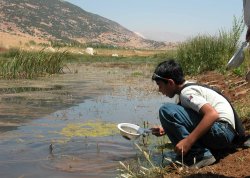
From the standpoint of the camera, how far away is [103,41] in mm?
132000

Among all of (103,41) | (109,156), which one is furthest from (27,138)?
(103,41)

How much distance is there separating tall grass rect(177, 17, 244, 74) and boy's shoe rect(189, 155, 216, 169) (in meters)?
10.0

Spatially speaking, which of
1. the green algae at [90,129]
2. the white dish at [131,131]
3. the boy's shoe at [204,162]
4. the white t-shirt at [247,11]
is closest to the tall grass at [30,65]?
the green algae at [90,129]

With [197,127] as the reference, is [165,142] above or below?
below

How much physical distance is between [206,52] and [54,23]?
112 metres

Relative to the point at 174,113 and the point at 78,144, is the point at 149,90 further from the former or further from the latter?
the point at 174,113

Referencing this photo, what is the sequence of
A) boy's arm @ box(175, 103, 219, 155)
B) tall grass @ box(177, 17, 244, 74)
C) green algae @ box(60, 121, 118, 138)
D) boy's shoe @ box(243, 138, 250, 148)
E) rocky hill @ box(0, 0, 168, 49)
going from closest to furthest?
1. boy's arm @ box(175, 103, 219, 155)
2. boy's shoe @ box(243, 138, 250, 148)
3. green algae @ box(60, 121, 118, 138)
4. tall grass @ box(177, 17, 244, 74)
5. rocky hill @ box(0, 0, 168, 49)

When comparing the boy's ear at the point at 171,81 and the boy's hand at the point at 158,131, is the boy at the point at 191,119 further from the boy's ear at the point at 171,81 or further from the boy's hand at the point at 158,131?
the boy's hand at the point at 158,131

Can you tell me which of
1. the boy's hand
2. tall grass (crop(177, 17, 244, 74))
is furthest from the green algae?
tall grass (crop(177, 17, 244, 74))

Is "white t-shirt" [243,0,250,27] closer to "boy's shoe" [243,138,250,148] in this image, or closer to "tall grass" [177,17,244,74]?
"boy's shoe" [243,138,250,148]

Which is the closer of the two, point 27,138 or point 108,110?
point 27,138

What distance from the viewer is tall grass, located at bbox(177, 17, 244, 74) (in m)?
13.8

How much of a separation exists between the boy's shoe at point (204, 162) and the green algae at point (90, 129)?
2.42 metres

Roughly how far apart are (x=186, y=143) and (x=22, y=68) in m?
13.8
